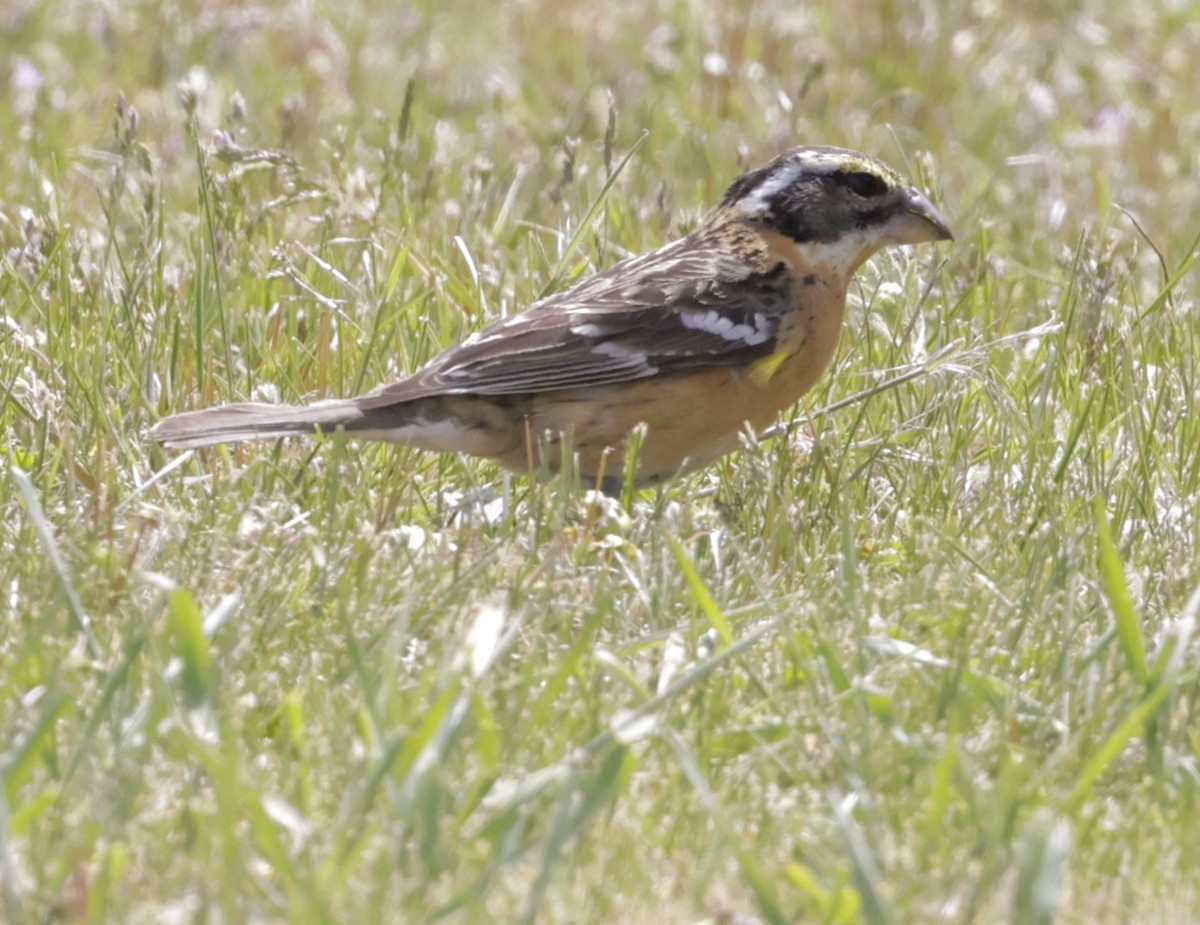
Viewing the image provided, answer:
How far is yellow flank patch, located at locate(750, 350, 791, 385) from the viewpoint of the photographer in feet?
17.0

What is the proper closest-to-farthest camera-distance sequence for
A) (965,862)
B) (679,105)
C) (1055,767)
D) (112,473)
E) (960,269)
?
(965,862) < (1055,767) < (112,473) < (960,269) < (679,105)

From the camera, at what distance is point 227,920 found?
9.23 feet

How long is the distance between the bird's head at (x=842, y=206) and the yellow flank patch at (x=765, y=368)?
57 cm

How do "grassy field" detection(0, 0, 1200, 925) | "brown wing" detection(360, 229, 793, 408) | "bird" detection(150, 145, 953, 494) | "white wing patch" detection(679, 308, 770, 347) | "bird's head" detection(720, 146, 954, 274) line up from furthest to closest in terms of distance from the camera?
"bird's head" detection(720, 146, 954, 274) < "white wing patch" detection(679, 308, 770, 347) < "brown wing" detection(360, 229, 793, 408) < "bird" detection(150, 145, 953, 494) < "grassy field" detection(0, 0, 1200, 925)

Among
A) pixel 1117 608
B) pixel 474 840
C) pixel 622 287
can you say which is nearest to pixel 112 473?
pixel 622 287

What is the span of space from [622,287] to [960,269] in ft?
4.01

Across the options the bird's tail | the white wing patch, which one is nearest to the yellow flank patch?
the white wing patch

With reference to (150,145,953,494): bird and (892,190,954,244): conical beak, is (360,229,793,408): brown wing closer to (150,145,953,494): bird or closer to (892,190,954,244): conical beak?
(150,145,953,494): bird

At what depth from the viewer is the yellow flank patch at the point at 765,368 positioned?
5176 millimetres

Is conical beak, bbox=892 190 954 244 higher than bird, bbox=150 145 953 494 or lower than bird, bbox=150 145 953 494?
higher

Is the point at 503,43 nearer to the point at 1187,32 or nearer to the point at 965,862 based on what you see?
the point at 1187,32

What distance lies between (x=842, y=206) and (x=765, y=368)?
2.70 ft

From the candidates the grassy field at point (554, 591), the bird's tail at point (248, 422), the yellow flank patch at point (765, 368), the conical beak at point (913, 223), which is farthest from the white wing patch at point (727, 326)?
the bird's tail at point (248, 422)

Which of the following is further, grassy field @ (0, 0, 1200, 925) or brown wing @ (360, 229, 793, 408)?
brown wing @ (360, 229, 793, 408)
